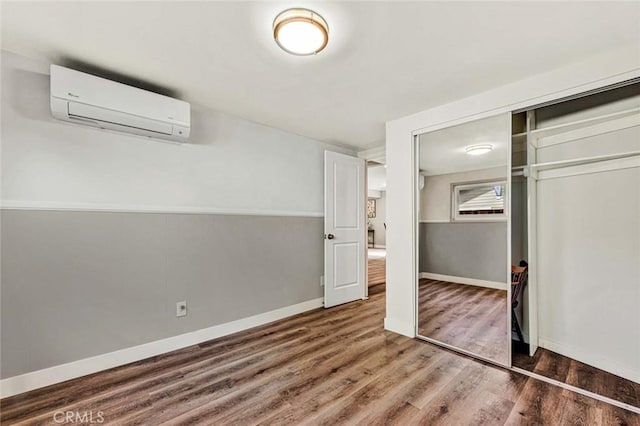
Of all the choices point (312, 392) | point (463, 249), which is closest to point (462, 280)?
point (463, 249)

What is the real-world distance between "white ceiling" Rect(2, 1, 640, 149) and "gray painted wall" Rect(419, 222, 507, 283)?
4.01ft

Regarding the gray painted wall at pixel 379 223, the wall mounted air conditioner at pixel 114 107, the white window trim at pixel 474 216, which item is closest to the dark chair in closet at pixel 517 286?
the white window trim at pixel 474 216

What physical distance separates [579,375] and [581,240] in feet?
3.35

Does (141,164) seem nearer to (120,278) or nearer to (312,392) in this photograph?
(120,278)

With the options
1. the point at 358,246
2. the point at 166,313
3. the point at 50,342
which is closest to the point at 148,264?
the point at 166,313

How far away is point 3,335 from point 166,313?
945mm

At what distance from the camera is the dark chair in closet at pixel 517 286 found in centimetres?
237

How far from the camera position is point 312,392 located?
1.83 meters

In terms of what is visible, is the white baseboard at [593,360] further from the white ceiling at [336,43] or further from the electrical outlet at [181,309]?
the electrical outlet at [181,309]

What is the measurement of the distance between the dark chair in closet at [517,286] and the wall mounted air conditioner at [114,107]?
10.1 feet

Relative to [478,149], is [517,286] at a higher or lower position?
lower

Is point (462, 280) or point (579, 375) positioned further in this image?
point (462, 280)

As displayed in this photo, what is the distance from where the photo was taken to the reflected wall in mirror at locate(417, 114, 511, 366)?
2.35 meters

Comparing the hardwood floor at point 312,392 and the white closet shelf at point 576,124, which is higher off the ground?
the white closet shelf at point 576,124
